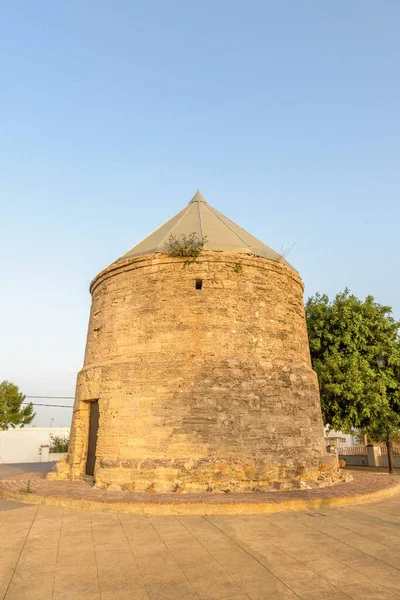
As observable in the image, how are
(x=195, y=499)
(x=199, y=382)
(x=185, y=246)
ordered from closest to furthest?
(x=195, y=499) < (x=199, y=382) < (x=185, y=246)

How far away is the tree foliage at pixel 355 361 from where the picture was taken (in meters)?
13.1

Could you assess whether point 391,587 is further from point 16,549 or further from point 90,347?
point 90,347

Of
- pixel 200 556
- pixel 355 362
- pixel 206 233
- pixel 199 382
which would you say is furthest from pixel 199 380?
pixel 355 362

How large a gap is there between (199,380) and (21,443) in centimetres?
2743

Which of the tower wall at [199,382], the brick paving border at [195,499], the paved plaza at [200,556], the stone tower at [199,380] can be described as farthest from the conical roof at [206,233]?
the paved plaza at [200,556]

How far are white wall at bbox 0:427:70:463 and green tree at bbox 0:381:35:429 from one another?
1.15 m

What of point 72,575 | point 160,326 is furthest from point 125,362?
point 72,575

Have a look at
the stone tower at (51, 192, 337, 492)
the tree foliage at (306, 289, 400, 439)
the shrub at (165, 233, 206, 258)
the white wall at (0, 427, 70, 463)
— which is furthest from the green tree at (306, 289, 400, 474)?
the white wall at (0, 427, 70, 463)

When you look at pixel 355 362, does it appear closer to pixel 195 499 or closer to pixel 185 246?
pixel 185 246

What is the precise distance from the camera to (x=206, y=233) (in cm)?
1047

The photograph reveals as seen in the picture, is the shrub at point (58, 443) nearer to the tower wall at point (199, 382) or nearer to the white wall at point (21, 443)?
the white wall at point (21, 443)

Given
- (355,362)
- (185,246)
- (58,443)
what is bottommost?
(58,443)

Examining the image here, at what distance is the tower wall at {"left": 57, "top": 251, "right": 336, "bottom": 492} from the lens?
809 centimetres

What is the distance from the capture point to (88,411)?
1006cm
